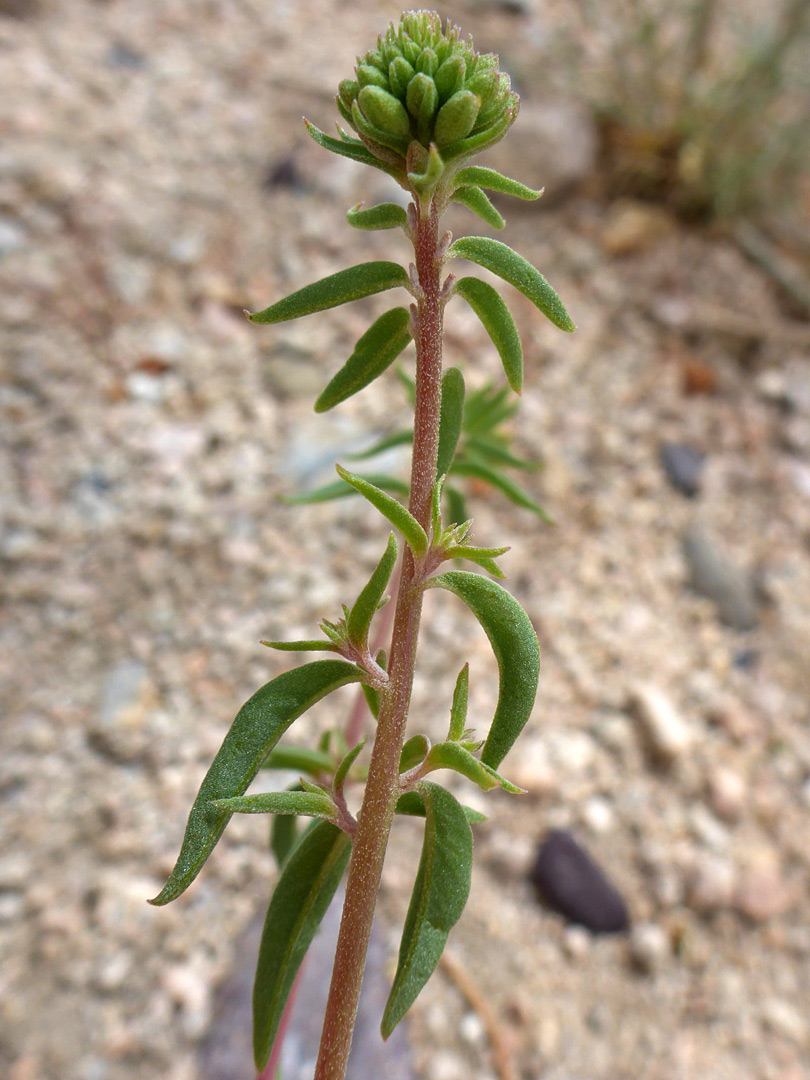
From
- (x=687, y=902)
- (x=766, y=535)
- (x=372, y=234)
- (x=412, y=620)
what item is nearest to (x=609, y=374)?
(x=766, y=535)

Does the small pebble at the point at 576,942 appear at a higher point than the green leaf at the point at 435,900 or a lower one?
lower

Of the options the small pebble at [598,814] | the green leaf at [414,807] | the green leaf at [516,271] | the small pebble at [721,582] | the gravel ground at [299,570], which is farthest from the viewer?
the small pebble at [721,582]

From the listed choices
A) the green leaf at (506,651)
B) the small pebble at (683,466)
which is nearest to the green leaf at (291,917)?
the green leaf at (506,651)

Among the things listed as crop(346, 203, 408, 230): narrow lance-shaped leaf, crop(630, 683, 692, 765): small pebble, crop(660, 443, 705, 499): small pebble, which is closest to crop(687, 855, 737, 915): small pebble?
crop(630, 683, 692, 765): small pebble

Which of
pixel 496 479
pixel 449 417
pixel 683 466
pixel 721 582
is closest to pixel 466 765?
pixel 449 417

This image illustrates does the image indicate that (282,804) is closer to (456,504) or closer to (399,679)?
(399,679)

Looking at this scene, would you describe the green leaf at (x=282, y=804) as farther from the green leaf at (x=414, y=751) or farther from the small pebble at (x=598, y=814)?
the small pebble at (x=598, y=814)

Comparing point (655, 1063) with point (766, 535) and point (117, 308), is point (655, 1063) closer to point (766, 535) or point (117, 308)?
point (766, 535)
